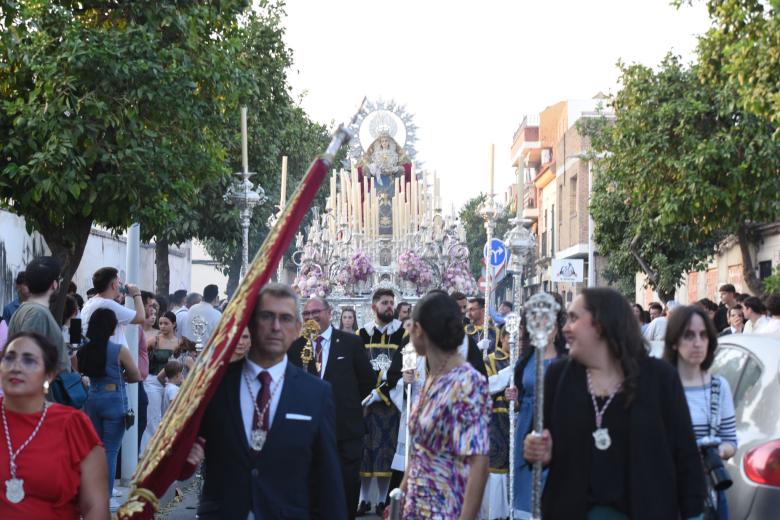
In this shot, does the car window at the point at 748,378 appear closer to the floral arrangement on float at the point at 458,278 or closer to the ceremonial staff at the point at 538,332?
the ceremonial staff at the point at 538,332

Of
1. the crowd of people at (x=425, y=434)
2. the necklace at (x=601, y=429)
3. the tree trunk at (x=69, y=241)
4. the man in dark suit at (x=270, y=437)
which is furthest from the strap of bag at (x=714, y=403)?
the tree trunk at (x=69, y=241)

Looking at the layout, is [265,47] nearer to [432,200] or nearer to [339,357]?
[432,200]

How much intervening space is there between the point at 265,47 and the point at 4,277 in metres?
9.00

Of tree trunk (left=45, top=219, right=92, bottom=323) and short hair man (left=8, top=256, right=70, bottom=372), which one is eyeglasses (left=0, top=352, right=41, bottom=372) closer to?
short hair man (left=8, top=256, right=70, bottom=372)

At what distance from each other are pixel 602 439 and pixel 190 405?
156cm

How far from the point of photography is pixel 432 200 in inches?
1388

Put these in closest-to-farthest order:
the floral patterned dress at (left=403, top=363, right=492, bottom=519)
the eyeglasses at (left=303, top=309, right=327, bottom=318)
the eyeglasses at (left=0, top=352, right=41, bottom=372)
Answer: the eyeglasses at (left=0, top=352, right=41, bottom=372) < the floral patterned dress at (left=403, top=363, right=492, bottom=519) < the eyeglasses at (left=303, top=309, right=327, bottom=318)

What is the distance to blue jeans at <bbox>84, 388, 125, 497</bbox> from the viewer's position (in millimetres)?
11109

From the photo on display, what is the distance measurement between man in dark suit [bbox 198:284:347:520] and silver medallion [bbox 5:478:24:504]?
695 mm

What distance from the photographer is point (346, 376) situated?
35.3 feet

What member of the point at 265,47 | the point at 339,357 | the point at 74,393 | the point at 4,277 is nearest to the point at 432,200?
the point at 265,47

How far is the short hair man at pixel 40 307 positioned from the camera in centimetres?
777

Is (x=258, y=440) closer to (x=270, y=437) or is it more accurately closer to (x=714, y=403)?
(x=270, y=437)

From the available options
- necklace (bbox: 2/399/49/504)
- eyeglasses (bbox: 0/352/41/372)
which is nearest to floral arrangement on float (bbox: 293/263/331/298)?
eyeglasses (bbox: 0/352/41/372)
